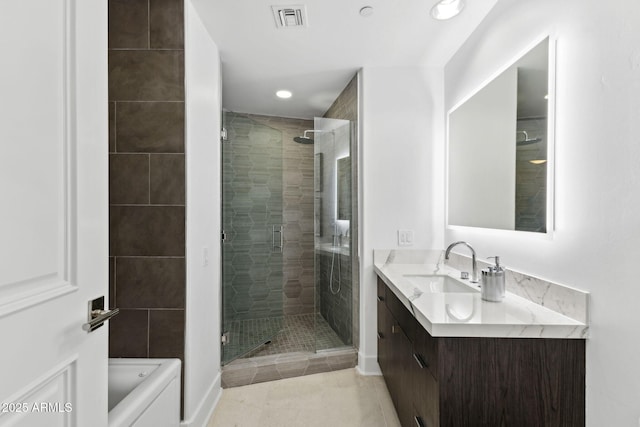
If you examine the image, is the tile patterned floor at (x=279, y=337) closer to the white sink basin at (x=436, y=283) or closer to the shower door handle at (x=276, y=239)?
the shower door handle at (x=276, y=239)

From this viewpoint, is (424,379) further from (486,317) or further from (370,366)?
(370,366)

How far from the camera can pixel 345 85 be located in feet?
9.16

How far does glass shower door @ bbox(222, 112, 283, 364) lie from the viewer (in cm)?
269

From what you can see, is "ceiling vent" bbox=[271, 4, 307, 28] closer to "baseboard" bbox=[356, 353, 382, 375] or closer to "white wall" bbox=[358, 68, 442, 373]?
"white wall" bbox=[358, 68, 442, 373]

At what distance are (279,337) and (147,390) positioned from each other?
5.98ft

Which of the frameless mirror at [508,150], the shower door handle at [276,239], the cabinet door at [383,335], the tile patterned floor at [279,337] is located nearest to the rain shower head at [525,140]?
the frameless mirror at [508,150]

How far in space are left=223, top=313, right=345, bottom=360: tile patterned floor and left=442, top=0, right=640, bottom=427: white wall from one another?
1899 mm

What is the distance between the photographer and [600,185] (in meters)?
1.07

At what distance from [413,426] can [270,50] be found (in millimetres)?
2454

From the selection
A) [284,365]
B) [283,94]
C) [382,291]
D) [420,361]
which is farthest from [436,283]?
[283,94]
